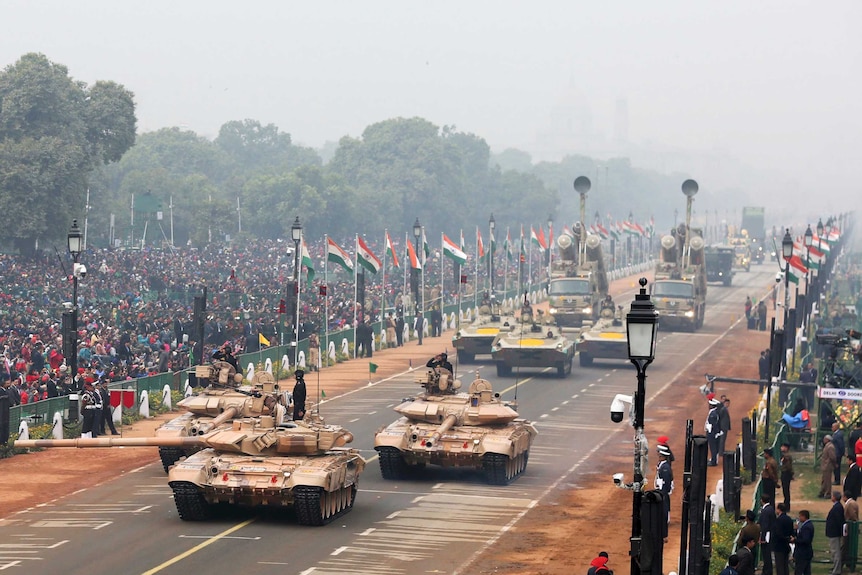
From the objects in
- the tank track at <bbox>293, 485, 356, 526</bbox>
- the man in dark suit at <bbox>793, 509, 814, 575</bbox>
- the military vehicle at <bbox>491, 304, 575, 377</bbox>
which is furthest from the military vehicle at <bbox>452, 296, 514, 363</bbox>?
the man in dark suit at <bbox>793, 509, 814, 575</bbox>

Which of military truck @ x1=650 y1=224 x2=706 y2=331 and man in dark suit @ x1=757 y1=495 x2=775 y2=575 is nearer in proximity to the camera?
man in dark suit @ x1=757 y1=495 x2=775 y2=575

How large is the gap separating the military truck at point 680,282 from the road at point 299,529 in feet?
102

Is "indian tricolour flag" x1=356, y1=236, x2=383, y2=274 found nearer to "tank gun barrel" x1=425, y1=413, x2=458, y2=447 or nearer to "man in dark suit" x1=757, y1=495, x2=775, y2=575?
"tank gun barrel" x1=425, y1=413, x2=458, y2=447

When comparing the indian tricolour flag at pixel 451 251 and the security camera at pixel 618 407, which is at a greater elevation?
the indian tricolour flag at pixel 451 251

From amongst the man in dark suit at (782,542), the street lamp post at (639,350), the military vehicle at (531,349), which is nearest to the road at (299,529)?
the man in dark suit at (782,542)

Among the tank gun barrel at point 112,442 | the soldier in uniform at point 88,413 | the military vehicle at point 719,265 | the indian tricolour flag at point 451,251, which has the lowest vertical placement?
the soldier in uniform at point 88,413

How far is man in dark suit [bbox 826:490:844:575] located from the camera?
24859 mm

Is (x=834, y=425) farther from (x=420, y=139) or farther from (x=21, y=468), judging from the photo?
(x=420, y=139)

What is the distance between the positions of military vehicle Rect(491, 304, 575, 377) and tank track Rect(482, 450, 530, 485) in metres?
16.2

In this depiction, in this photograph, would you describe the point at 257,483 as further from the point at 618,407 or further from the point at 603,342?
the point at 603,342

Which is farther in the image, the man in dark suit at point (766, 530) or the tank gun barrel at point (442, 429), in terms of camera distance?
the tank gun barrel at point (442, 429)

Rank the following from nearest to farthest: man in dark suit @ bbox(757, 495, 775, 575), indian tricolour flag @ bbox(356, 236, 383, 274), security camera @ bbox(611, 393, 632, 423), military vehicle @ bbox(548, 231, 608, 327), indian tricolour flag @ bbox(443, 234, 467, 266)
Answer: security camera @ bbox(611, 393, 632, 423) < man in dark suit @ bbox(757, 495, 775, 575) < indian tricolour flag @ bbox(356, 236, 383, 274) < military vehicle @ bbox(548, 231, 608, 327) < indian tricolour flag @ bbox(443, 234, 467, 266)

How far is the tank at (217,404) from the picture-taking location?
105 ft

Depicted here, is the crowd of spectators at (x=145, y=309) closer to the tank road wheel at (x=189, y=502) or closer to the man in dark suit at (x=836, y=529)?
the tank road wheel at (x=189, y=502)
